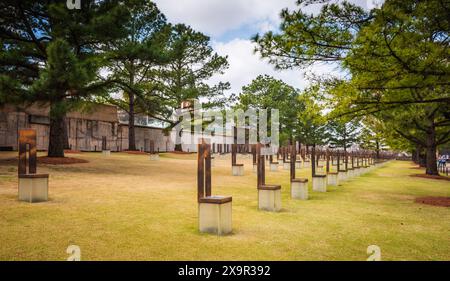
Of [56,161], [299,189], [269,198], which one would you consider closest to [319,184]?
[299,189]

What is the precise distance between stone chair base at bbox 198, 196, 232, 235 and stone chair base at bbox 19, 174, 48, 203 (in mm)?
4224

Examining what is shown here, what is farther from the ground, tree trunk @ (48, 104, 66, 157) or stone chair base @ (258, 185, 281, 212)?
tree trunk @ (48, 104, 66, 157)

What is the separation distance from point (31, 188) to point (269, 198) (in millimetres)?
5466

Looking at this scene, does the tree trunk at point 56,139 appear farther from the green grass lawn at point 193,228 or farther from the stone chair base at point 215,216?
the stone chair base at point 215,216

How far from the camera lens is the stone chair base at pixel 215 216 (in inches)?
221

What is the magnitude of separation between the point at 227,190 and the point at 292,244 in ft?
20.6

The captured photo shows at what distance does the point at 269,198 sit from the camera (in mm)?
7934

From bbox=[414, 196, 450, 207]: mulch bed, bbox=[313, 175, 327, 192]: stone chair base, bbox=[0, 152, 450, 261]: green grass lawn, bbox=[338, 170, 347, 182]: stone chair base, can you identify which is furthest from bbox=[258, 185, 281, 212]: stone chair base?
bbox=[338, 170, 347, 182]: stone chair base

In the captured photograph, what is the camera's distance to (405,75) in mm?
8867

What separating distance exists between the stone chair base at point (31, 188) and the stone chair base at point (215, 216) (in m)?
4.22

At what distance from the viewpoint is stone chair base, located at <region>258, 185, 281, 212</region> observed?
7938mm

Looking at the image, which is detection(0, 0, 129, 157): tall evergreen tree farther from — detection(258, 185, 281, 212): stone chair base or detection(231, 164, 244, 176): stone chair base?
detection(258, 185, 281, 212): stone chair base

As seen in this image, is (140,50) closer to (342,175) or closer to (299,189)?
(299,189)
